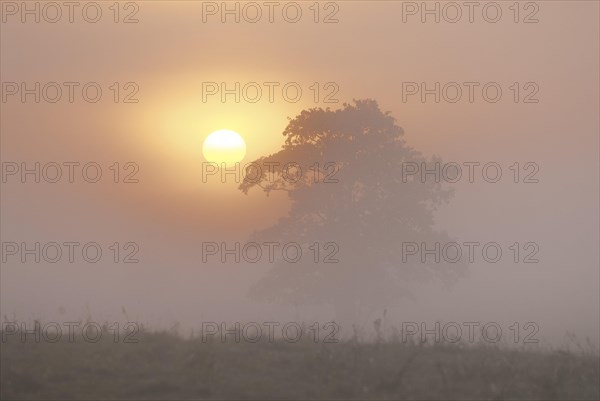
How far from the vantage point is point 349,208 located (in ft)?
115

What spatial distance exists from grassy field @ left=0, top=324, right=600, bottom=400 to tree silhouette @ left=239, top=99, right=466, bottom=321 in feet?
67.4

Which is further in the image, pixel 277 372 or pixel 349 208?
pixel 349 208

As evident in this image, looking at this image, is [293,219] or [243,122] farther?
[243,122]

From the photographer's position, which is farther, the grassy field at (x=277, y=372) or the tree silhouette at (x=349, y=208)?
the tree silhouette at (x=349, y=208)

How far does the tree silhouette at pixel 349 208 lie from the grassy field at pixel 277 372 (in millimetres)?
20558

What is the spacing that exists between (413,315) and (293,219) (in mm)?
8074

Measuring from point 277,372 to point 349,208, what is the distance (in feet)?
76.1

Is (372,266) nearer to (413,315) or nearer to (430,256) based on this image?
(430,256)

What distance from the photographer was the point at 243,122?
165 ft

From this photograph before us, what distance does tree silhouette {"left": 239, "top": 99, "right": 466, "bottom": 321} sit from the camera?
113ft

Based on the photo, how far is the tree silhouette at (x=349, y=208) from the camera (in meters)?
34.3

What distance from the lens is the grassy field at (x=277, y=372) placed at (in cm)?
1134

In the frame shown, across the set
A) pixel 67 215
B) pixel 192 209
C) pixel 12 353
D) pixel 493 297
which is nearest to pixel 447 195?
pixel 493 297

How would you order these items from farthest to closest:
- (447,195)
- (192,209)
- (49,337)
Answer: (192,209)
(447,195)
(49,337)
